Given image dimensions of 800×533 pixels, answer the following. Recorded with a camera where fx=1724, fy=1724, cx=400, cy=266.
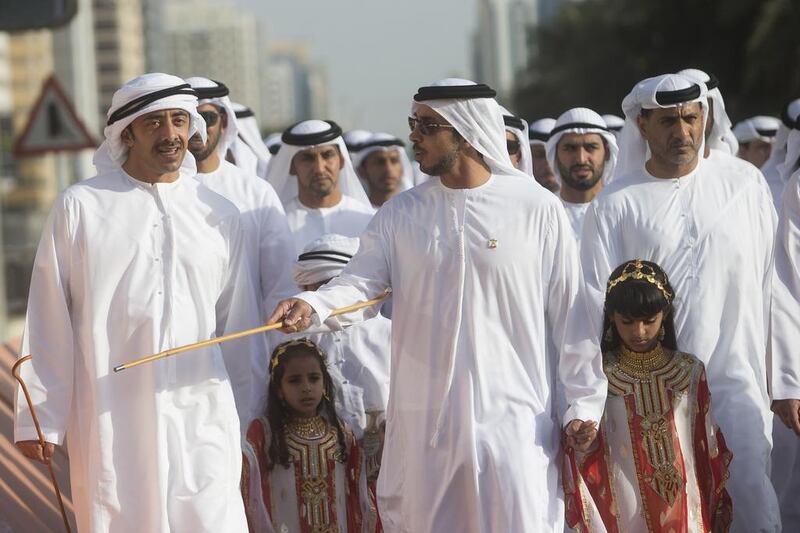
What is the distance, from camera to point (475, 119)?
6.34 m

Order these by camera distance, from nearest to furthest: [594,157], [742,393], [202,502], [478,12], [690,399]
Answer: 1. [202,502]
2. [690,399]
3. [742,393]
4. [594,157]
5. [478,12]

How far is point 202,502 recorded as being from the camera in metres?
6.25

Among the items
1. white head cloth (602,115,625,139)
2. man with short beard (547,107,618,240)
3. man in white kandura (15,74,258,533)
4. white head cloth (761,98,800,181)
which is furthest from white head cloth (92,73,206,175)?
white head cloth (602,115,625,139)

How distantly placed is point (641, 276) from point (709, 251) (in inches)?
25.5

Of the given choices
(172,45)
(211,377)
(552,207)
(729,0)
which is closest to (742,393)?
(552,207)

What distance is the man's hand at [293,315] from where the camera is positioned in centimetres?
606

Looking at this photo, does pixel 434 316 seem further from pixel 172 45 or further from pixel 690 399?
pixel 172 45

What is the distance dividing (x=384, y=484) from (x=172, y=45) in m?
186

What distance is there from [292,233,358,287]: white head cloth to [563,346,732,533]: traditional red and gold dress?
4.84ft

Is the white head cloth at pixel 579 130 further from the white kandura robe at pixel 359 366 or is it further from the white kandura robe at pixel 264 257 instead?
the white kandura robe at pixel 264 257

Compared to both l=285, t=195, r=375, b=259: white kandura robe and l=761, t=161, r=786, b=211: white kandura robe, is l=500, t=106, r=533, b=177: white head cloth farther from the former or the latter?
l=761, t=161, r=786, b=211: white kandura robe

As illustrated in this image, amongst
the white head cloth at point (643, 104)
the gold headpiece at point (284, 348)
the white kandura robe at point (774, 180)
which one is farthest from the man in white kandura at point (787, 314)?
the white kandura robe at point (774, 180)

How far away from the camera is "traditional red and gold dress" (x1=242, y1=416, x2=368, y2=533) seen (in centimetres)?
720

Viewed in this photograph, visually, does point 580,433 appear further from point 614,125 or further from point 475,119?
point 614,125
